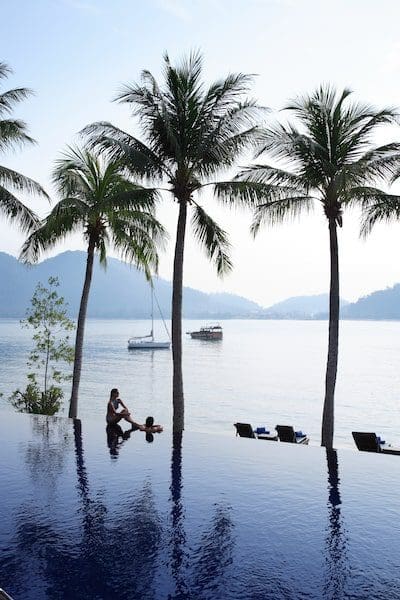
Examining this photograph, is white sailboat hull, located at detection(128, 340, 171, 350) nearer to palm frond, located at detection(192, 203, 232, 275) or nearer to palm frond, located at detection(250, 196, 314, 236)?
palm frond, located at detection(192, 203, 232, 275)

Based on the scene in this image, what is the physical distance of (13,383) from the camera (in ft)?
196

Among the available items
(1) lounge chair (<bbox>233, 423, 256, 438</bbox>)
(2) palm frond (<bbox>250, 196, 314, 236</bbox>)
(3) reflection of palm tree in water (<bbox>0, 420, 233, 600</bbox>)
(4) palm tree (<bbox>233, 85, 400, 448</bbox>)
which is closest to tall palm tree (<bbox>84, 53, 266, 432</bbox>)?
(4) palm tree (<bbox>233, 85, 400, 448</bbox>)

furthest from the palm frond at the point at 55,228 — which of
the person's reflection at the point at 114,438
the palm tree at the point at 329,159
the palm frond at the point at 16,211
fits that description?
the person's reflection at the point at 114,438

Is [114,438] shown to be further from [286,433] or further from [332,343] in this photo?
[332,343]

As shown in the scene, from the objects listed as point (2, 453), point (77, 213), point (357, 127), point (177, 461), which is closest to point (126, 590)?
point (177, 461)

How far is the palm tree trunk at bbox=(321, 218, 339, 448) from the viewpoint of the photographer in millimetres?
15906

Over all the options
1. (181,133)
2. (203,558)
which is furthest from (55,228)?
(203,558)

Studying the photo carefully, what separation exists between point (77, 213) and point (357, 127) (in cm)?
915

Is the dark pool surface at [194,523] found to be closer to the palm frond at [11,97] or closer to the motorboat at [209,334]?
the palm frond at [11,97]

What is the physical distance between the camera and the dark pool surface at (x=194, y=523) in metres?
6.58

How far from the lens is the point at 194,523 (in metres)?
8.55

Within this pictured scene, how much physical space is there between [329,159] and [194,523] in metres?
10.9

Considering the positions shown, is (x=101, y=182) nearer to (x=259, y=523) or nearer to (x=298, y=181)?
(x=298, y=181)

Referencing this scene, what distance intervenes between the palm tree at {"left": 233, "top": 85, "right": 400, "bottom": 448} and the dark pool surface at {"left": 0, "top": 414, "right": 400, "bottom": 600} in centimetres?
453
